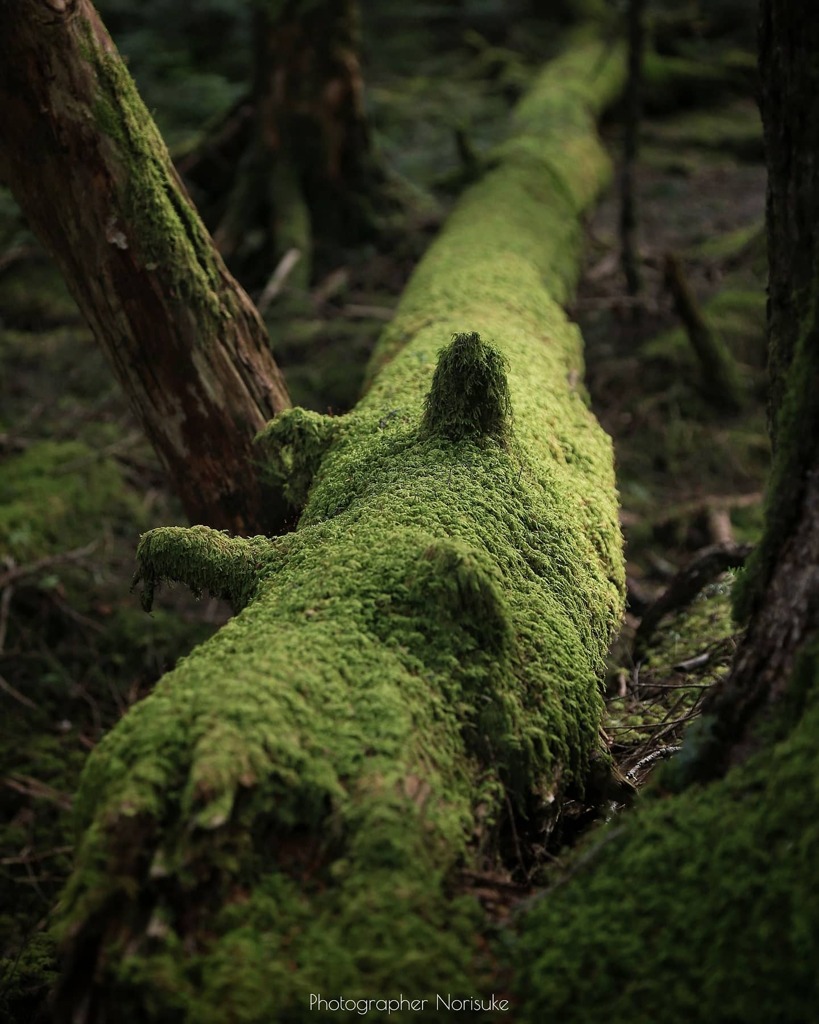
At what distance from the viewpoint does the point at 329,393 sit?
7.09 m

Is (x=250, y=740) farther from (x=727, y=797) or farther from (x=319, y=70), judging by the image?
(x=319, y=70)

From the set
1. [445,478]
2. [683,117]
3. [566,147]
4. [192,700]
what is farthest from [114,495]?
[683,117]

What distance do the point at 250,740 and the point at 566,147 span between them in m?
8.62

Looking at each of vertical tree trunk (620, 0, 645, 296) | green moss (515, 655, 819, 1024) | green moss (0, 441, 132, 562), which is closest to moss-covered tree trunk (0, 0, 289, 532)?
green moss (0, 441, 132, 562)

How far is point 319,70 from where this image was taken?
8578 mm

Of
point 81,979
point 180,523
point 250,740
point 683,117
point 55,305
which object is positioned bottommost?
point 81,979

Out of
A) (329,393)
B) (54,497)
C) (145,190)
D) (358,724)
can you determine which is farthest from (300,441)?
(329,393)

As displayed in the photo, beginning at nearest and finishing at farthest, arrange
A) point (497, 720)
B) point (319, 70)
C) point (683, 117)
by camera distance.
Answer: point (497, 720) → point (319, 70) → point (683, 117)

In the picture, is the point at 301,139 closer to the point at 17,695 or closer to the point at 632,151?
the point at 632,151

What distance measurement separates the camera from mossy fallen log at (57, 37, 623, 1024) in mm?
1656

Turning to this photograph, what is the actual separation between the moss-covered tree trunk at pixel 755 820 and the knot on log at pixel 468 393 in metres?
0.95

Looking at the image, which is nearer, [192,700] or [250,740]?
[250,740]

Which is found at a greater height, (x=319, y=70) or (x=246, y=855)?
(x=319, y=70)

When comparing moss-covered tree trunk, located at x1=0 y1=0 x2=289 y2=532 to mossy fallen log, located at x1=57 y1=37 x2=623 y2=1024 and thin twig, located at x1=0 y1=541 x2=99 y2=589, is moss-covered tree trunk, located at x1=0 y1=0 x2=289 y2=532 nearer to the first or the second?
mossy fallen log, located at x1=57 y1=37 x2=623 y2=1024
